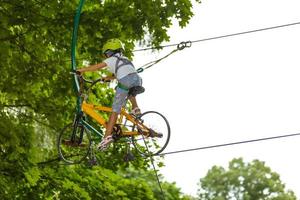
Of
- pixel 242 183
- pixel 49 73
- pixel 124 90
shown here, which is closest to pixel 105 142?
pixel 124 90

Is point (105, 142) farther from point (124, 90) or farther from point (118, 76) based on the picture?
point (118, 76)

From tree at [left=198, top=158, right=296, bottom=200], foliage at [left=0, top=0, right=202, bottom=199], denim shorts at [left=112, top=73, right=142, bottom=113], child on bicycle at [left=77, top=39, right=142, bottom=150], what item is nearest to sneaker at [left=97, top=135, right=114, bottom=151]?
child on bicycle at [left=77, top=39, right=142, bottom=150]

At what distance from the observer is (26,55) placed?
1094cm

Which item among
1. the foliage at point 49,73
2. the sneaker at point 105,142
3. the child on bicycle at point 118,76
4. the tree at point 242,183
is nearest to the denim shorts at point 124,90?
the child on bicycle at point 118,76

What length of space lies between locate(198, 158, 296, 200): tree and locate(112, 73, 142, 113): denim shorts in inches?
2391

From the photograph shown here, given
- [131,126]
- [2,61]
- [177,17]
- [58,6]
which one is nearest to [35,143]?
[2,61]

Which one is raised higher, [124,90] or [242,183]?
[242,183]

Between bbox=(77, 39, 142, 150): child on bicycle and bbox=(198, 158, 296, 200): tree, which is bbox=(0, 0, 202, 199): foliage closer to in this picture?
bbox=(77, 39, 142, 150): child on bicycle

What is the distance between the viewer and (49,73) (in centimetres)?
1053

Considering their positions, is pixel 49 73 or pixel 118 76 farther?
pixel 49 73

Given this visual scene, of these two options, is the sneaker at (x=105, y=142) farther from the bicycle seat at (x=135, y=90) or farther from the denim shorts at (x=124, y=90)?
the bicycle seat at (x=135, y=90)

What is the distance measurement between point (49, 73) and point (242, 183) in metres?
58.3

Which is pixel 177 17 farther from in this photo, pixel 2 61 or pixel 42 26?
pixel 2 61

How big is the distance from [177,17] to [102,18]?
4.22 feet
